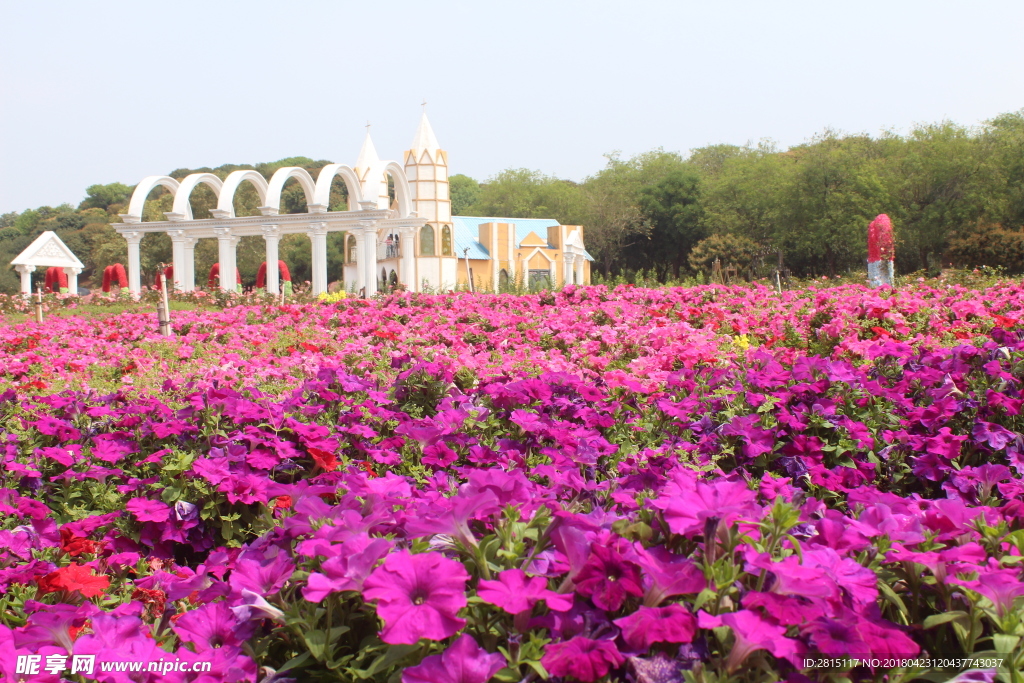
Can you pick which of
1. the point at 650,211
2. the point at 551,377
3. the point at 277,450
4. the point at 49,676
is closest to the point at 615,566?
the point at 49,676

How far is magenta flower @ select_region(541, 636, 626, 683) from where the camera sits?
108 cm

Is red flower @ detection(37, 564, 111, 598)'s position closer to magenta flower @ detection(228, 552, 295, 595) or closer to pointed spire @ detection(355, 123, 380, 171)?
magenta flower @ detection(228, 552, 295, 595)

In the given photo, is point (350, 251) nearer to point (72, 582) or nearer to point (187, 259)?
point (187, 259)

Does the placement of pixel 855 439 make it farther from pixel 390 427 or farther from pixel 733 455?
pixel 390 427

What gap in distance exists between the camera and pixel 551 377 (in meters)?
3.74

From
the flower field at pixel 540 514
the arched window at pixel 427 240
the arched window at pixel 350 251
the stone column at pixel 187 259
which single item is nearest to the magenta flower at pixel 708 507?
the flower field at pixel 540 514

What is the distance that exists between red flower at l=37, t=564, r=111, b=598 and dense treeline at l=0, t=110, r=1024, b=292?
2955 cm

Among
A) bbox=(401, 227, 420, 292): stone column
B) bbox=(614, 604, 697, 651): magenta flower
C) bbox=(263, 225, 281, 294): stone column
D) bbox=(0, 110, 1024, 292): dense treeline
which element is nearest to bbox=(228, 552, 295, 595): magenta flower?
bbox=(614, 604, 697, 651): magenta flower

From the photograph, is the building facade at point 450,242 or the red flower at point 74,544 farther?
the building facade at point 450,242

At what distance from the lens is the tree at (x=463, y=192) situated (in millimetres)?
80812

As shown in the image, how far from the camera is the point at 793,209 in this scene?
37.7 m

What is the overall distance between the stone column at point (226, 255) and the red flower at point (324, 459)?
850 inches

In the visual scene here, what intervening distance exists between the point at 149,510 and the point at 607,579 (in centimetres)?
180

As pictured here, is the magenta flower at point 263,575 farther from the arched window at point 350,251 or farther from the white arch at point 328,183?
the arched window at point 350,251
